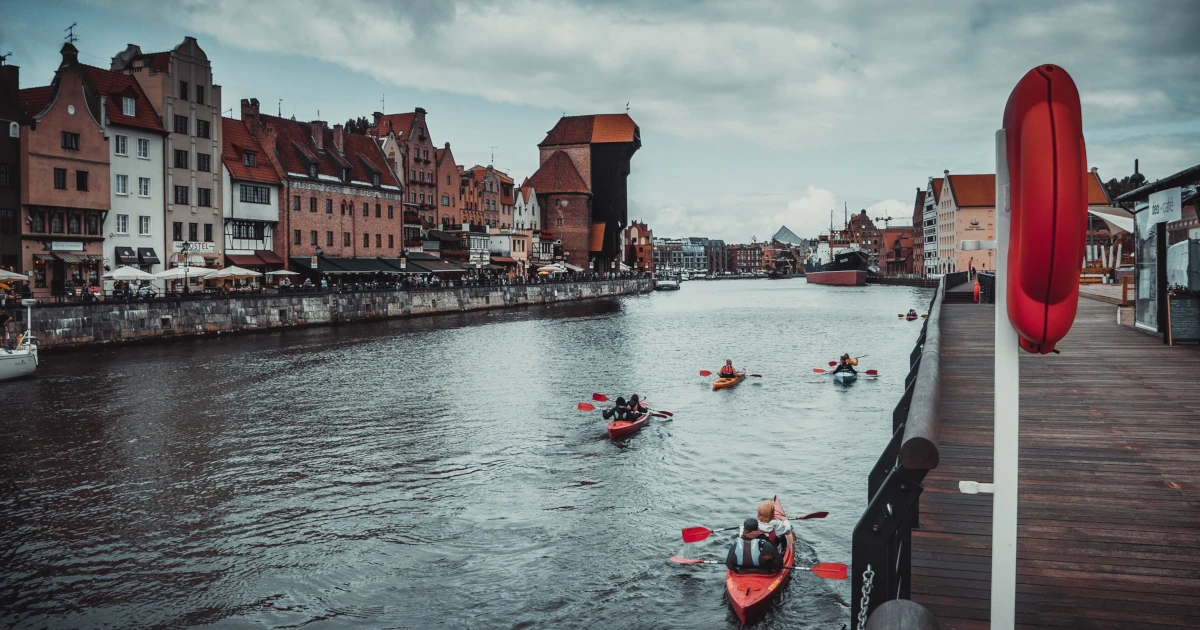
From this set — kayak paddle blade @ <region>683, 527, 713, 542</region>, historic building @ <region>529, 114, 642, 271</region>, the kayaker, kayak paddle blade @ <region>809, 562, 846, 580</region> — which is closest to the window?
kayak paddle blade @ <region>683, 527, 713, 542</region>

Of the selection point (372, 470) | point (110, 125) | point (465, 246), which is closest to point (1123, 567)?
point (372, 470)

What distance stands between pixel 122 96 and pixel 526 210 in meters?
68.7

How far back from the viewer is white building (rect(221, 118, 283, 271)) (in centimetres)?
5950

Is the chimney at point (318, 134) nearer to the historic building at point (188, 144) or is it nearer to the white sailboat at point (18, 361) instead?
the historic building at point (188, 144)

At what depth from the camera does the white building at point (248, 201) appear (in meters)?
59.5

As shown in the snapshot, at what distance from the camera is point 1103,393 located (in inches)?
470

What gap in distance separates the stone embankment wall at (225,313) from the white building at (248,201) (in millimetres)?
7508

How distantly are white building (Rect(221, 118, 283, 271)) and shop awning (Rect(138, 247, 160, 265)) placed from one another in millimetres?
6420

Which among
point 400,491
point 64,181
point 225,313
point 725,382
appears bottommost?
point 400,491

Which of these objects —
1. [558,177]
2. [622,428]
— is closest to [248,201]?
[622,428]

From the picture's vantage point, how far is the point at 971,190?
5089 inches

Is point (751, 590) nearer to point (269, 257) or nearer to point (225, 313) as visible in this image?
point (225, 313)

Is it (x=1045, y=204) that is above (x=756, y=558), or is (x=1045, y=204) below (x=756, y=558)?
above

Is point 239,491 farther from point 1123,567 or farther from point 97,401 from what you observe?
point 1123,567
